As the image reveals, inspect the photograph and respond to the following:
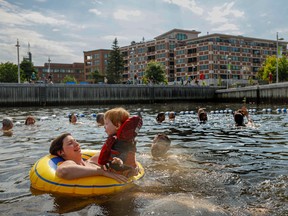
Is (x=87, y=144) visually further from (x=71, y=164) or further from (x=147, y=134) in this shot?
(x=71, y=164)

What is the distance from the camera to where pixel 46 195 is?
5.34 m

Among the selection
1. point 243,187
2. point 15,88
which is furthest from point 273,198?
point 15,88

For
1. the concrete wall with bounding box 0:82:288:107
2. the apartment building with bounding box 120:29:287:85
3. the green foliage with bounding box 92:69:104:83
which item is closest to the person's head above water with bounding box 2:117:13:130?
the concrete wall with bounding box 0:82:288:107

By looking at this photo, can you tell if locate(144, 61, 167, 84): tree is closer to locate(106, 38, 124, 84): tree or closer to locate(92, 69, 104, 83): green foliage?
locate(106, 38, 124, 84): tree

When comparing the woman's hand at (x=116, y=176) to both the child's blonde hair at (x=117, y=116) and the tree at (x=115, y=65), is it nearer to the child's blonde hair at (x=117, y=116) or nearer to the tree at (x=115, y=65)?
the child's blonde hair at (x=117, y=116)

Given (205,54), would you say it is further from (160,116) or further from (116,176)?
(116,176)

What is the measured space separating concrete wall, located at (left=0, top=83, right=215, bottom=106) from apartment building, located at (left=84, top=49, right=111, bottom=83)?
7870cm

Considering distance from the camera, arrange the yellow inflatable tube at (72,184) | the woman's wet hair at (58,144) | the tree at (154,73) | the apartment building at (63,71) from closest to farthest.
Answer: the yellow inflatable tube at (72,184), the woman's wet hair at (58,144), the tree at (154,73), the apartment building at (63,71)

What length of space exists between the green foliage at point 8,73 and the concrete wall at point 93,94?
56131 mm

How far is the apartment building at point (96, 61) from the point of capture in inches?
5285

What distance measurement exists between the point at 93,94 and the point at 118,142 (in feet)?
145

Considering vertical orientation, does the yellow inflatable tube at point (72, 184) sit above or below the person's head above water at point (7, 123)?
below

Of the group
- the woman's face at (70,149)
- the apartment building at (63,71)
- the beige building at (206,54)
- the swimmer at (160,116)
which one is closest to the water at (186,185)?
the woman's face at (70,149)

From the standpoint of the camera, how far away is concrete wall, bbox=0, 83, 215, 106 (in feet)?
141
